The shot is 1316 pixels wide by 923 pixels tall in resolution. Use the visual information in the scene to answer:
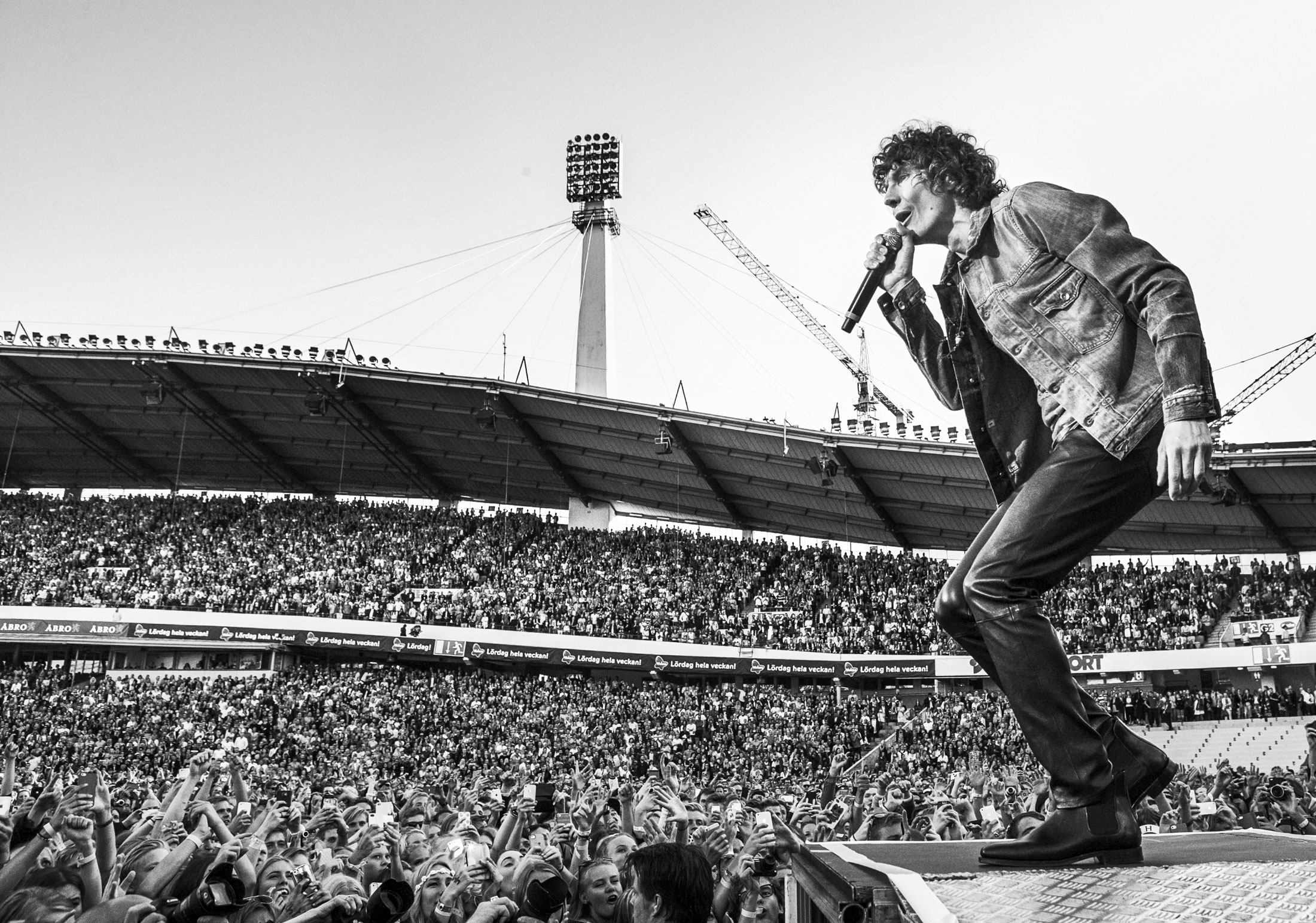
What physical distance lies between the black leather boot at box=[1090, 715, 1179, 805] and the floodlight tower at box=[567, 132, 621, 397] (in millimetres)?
40888

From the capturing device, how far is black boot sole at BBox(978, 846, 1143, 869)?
255cm

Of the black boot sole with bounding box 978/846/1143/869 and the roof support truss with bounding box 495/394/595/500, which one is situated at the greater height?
the roof support truss with bounding box 495/394/595/500

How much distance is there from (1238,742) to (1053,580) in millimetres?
26970

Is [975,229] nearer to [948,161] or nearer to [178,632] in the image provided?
[948,161]

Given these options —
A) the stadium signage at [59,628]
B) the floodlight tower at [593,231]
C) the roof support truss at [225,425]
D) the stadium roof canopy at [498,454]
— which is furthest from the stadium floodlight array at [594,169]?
the stadium signage at [59,628]

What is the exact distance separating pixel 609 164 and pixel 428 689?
28443mm

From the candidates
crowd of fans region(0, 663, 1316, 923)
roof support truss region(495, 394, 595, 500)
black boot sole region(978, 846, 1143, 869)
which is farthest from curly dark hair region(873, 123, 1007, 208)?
roof support truss region(495, 394, 595, 500)

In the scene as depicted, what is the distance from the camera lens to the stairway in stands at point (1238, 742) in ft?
80.7

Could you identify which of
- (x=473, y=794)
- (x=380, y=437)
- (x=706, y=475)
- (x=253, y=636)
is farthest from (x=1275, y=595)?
(x=253, y=636)

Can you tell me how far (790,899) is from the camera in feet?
10.2

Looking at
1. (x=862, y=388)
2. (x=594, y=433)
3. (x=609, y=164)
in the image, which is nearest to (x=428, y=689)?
(x=594, y=433)

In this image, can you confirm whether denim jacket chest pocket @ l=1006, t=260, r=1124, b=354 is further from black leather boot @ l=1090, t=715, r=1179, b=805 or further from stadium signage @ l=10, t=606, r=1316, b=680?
stadium signage @ l=10, t=606, r=1316, b=680

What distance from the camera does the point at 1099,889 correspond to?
216 centimetres

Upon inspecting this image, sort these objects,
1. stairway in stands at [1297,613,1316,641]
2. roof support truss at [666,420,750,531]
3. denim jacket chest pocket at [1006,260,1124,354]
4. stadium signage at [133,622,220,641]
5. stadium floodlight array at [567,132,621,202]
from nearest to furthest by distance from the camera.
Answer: denim jacket chest pocket at [1006,260,1124,354], stairway in stands at [1297,613,1316,641], stadium signage at [133,622,220,641], roof support truss at [666,420,750,531], stadium floodlight array at [567,132,621,202]
